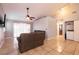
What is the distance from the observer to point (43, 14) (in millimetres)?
1686

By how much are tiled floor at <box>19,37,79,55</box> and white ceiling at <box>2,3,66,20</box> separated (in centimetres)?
62

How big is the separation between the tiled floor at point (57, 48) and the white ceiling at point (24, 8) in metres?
0.62

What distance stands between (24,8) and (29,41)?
666 millimetres

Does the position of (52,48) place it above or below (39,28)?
below

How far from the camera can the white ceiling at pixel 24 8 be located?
1564 mm

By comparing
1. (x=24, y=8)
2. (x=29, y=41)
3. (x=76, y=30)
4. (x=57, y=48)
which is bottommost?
(x=57, y=48)

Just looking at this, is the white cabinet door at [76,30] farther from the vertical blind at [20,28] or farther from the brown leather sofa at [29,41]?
the vertical blind at [20,28]

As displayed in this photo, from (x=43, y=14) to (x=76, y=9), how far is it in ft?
2.11

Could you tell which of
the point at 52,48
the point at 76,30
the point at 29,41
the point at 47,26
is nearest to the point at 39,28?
the point at 47,26

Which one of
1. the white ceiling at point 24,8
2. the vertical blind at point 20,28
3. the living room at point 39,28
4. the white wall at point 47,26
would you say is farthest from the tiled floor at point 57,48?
the white ceiling at point 24,8

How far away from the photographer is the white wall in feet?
5.57

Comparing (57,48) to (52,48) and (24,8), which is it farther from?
(24,8)

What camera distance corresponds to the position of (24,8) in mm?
1578

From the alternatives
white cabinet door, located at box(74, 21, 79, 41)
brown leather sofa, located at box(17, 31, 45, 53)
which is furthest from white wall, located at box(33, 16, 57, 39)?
white cabinet door, located at box(74, 21, 79, 41)
